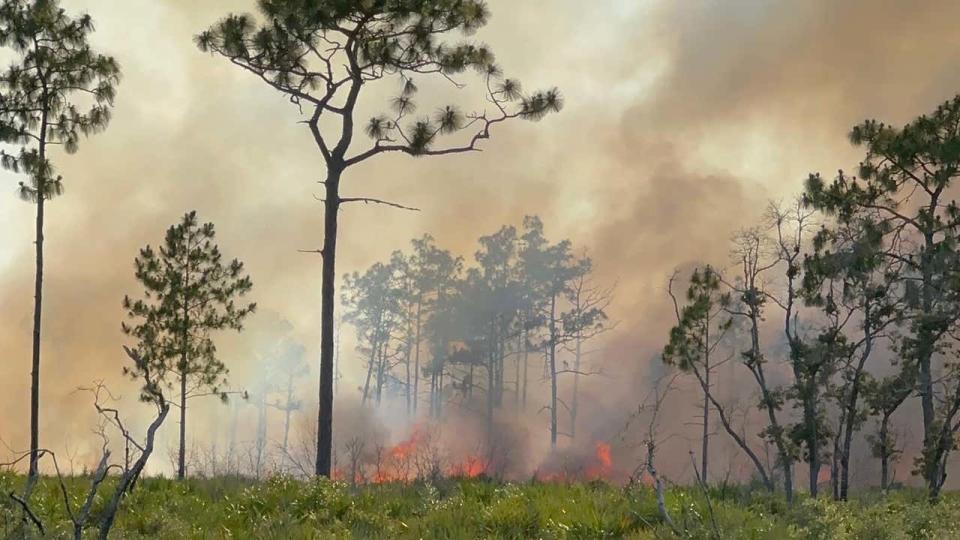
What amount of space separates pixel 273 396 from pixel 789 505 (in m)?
71.8

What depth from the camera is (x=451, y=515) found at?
8.50 meters

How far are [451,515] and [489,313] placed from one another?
4817 cm

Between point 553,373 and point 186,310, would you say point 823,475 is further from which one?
point 186,310

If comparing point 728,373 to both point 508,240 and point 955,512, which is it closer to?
point 508,240

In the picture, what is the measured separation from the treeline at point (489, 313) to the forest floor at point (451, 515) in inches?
1591

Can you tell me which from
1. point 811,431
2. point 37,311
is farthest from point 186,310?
point 811,431

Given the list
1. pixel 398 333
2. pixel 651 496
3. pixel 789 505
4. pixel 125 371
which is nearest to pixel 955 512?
pixel 789 505

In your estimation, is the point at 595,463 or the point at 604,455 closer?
the point at 595,463

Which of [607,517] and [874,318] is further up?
[874,318]

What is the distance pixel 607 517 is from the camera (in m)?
8.33

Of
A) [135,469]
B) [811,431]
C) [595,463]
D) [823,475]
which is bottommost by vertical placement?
[823,475]

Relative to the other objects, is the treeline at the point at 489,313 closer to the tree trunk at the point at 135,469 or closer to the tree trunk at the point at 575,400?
the tree trunk at the point at 575,400

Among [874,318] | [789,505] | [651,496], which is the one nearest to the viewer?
[651,496]

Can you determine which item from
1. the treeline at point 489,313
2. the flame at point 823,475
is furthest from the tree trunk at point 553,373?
the flame at point 823,475
